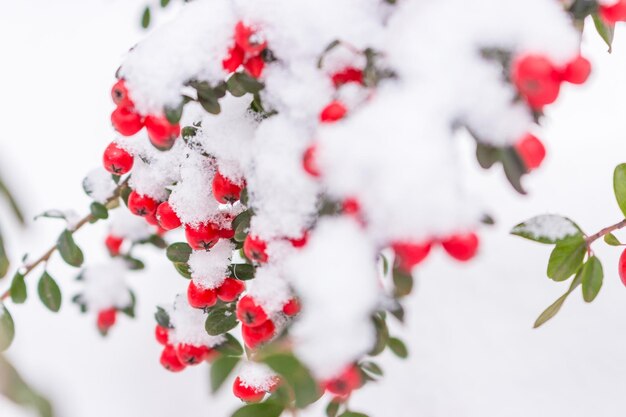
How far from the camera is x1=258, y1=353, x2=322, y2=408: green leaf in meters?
0.40

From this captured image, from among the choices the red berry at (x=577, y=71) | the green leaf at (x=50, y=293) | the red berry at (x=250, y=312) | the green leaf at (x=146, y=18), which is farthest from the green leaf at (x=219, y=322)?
the green leaf at (x=146, y=18)

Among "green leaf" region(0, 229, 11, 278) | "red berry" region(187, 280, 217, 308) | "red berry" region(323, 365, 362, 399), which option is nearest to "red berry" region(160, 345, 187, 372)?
"red berry" region(187, 280, 217, 308)

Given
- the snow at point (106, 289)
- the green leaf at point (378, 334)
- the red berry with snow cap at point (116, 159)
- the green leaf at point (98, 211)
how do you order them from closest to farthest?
1. the green leaf at point (378, 334)
2. the red berry with snow cap at point (116, 159)
3. the green leaf at point (98, 211)
4. the snow at point (106, 289)

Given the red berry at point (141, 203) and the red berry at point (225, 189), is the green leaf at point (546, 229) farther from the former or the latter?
the red berry at point (141, 203)

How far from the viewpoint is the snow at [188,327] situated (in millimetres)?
763

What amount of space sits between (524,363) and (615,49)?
1243 mm

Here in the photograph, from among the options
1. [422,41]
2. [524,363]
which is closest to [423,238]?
[422,41]

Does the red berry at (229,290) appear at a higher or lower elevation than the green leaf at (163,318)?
higher

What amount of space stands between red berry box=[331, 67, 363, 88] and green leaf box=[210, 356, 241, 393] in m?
0.25

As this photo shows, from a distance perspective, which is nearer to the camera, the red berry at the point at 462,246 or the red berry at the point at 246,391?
the red berry at the point at 462,246

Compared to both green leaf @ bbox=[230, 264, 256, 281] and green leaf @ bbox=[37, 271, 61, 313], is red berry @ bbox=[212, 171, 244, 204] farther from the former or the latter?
green leaf @ bbox=[37, 271, 61, 313]

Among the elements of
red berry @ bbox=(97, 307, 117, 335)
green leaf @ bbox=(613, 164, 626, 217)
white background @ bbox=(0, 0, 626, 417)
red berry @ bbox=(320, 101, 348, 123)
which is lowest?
white background @ bbox=(0, 0, 626, 417)

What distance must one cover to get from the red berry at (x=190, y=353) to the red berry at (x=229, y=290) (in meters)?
0.09

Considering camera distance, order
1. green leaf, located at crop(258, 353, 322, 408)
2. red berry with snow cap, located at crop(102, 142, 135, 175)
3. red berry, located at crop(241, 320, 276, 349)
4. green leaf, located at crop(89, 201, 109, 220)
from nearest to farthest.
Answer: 1. green leaf, located at crop(258, 353, 322, 408)
2. red berry, located at crop(241, 320, 276, 349)
3. red berry with snow cap, located at crop(102, 142, 135, 175)
4. green leaf, located at crop(89, 201, 109, 220)
